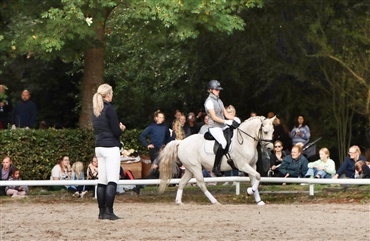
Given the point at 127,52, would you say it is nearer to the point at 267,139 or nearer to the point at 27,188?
the point at 27,188

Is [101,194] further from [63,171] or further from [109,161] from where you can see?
[63,171]

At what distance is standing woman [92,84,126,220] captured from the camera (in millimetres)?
19578

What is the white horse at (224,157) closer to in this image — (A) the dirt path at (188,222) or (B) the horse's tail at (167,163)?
(B) the horse's tail at (167,163)

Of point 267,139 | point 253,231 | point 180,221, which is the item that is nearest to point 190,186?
point 267,139

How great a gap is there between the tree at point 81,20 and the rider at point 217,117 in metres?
4.22

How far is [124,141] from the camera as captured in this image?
30.0 metres

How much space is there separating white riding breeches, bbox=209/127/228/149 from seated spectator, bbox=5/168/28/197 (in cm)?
469

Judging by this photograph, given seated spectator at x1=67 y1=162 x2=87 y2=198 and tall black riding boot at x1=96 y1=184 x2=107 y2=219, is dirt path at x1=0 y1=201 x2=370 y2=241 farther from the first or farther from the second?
seated spectator at x1=67 y1=162 x2=87 y2=198

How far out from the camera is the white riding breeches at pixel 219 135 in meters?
24.1

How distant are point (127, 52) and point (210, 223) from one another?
60.4 feet

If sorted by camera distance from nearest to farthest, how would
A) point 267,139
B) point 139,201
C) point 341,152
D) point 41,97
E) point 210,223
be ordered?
point 210,223 < point 267,139 < point 139,201 < point 341,152 < point 41,97

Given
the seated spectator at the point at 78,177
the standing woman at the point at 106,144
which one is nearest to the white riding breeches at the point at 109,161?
the standing woman at the point at 106,144

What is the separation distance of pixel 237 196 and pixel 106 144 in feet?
22.1

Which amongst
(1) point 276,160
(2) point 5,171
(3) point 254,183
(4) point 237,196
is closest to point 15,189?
(2) point 5,171
